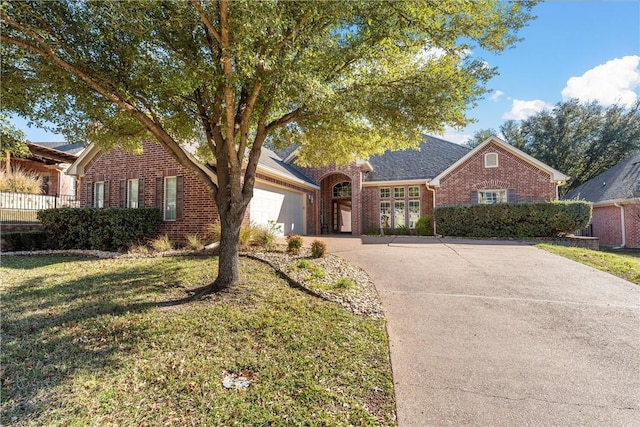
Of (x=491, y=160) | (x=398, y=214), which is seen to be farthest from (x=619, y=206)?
(x=398, y=214)

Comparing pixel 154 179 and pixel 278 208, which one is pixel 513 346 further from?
pixel 154 179

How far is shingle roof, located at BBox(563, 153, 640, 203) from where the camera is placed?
656 inches

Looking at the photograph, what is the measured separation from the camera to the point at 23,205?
1488cm

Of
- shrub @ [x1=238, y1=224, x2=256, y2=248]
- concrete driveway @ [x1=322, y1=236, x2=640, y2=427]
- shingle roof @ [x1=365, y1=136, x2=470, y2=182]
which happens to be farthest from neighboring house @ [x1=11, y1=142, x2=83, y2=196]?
concrete driveway @ [x1=322, y1=236, x2=640, y2=427]

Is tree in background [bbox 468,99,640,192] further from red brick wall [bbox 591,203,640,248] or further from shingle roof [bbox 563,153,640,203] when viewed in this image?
red brick wall [bbox 591,203,640,248]

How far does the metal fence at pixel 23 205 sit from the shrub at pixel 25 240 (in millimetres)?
1716

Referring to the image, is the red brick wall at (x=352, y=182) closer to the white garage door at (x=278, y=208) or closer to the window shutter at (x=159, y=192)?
the white garage door at (x=278, y=208)

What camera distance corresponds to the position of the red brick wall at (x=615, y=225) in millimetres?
15891

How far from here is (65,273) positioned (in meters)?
7.57

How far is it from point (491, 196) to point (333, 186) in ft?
32.0

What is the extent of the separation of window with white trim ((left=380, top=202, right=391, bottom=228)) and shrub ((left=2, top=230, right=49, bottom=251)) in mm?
16573

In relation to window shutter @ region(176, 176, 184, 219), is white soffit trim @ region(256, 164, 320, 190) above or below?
above

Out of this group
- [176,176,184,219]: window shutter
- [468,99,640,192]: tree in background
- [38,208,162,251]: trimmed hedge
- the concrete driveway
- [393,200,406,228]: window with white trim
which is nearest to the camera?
the concrete driveway

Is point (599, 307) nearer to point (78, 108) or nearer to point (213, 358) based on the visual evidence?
point (213, 358)
